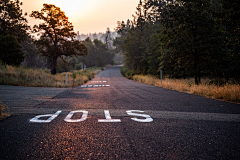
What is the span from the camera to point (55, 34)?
1167 inches

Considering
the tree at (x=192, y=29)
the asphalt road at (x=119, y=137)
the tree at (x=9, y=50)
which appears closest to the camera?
the asphalt road at (x=119, y=137)

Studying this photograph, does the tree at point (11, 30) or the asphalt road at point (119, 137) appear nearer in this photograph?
the asphalt road at point (119, 137)

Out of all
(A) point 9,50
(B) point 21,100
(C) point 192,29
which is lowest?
(B) point 21,100

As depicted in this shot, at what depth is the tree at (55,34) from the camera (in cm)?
2822

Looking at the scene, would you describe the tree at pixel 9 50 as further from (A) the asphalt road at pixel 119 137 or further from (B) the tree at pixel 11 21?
(A) the asphalt road at pixel 119 137

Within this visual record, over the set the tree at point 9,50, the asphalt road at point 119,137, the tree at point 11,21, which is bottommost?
the asphalt road at point 119,137

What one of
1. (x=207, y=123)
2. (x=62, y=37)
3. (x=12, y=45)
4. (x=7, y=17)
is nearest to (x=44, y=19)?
(x=62, y=37)

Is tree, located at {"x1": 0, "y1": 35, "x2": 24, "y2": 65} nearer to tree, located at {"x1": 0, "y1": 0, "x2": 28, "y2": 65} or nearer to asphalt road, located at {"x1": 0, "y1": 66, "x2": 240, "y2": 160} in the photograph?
tree, located at {"x1": 0, "y1": 0, "x2": 28, "y2": 65}

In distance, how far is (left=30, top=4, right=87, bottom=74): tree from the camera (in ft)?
92.6

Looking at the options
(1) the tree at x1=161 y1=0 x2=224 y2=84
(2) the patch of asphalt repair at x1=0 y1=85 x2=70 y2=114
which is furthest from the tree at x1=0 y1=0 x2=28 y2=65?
(1) the tree at x1=161 y1=0 x2=224 y2=84

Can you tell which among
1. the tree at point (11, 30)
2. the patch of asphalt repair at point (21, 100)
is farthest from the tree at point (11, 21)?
the patch of asphalt repair at point (21, 100)

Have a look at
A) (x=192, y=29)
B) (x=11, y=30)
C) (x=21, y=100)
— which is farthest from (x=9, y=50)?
(x=192, y=29)

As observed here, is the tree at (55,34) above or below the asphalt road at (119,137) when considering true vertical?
above

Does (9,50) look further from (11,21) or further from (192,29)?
(192,29)
